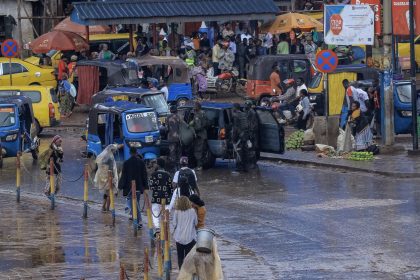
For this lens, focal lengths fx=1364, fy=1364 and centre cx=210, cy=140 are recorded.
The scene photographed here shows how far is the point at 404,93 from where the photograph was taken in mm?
34375

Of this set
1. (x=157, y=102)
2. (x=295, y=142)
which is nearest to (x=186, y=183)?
(x=295, y=142)

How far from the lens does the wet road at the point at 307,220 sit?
66.4 feet

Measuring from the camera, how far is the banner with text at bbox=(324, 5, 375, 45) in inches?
1326

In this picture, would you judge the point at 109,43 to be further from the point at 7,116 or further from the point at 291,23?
the point at 7,116

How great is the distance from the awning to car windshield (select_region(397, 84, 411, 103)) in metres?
13.4

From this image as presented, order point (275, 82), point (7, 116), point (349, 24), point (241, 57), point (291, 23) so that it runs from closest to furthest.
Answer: point (7, 116) → point (349, 24) → point (275, 82) → point (291, 23) → point (241, 57)

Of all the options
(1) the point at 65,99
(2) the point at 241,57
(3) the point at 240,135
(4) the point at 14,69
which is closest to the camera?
(3) the point at 240,135

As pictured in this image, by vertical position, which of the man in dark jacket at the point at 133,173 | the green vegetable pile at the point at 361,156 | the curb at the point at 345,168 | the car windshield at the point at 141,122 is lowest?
the curb at the point at 345,168

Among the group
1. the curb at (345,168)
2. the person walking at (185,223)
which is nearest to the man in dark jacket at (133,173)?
the person walking at (185,223)

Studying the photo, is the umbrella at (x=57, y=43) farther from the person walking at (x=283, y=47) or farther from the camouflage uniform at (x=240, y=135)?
the camouflage uniform at (x=240, y=135)

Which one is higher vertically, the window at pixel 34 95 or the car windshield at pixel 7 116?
the window at pixel 34 95

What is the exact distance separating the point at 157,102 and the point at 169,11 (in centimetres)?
1166

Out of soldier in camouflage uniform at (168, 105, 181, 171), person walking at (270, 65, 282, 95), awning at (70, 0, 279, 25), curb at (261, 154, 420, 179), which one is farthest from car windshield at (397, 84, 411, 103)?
awning at (70, 0, 279, 25)

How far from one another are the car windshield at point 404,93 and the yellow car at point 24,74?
14.8 m
